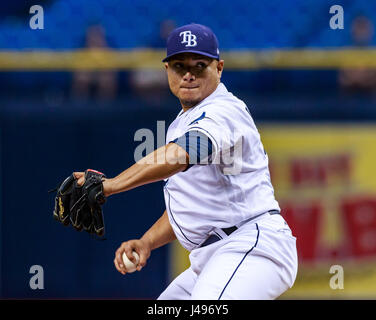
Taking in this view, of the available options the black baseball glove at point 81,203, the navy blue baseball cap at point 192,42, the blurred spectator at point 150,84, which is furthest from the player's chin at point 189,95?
the blurred spectator at point 150,84

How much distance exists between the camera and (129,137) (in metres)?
5.91

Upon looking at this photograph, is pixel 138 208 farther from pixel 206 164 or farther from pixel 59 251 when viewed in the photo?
pixel 206 164

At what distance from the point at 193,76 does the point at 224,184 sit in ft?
1.62

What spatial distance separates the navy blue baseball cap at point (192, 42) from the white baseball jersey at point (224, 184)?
210 mm

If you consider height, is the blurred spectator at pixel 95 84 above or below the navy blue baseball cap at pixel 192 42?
above

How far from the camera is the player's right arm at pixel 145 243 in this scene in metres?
3.14

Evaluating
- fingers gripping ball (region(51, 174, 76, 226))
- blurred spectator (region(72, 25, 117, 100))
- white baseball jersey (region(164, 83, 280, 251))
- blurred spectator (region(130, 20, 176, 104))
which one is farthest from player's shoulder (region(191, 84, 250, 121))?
blurred spectator (region(72, 25, 117, 100))

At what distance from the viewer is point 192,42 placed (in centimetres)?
299

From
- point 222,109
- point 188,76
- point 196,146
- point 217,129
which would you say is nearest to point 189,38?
point 188,76

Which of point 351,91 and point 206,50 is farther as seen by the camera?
point 351,91

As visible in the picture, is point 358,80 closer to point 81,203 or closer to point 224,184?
point 224,184

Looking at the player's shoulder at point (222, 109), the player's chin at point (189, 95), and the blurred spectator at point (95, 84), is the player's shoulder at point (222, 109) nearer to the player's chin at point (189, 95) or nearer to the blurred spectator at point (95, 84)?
the player's chin at point (189, 95)
